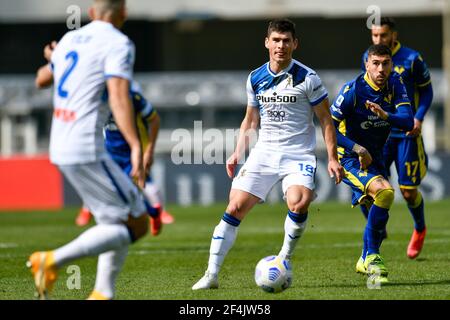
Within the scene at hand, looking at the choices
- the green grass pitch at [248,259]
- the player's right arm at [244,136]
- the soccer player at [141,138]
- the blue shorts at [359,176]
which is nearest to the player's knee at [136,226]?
the green grass pitch at [248,259]

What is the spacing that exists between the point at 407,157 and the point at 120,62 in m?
5.11

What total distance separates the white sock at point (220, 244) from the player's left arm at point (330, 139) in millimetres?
959

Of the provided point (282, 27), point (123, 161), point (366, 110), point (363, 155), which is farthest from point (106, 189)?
point (123, 161)

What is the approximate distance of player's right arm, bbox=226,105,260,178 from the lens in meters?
8.87

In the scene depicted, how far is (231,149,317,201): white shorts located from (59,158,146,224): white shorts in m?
1.97

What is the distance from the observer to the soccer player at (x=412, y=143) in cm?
1098

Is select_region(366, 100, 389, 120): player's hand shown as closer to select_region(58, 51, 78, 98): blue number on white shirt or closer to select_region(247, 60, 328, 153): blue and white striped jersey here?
select_region(247, 60, 328, 153): blue and white striped jersey

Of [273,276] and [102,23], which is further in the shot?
[273,276]

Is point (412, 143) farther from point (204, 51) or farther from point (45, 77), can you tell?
point (204, 51)

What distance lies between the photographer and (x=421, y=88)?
1124cm

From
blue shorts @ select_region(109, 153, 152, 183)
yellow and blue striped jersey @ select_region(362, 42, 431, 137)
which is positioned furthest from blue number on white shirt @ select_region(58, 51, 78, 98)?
yellow and blue striped jersey @ select_region(362, 42, 431, 137)

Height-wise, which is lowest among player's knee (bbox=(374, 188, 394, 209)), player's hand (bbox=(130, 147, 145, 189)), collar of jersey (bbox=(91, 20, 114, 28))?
player's knee (bbox=(374, 188, 394, 209))
